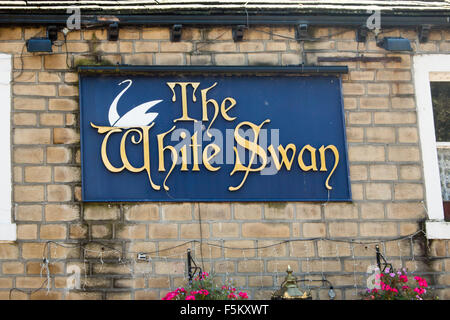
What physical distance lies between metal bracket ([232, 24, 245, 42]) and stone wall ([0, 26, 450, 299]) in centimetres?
6

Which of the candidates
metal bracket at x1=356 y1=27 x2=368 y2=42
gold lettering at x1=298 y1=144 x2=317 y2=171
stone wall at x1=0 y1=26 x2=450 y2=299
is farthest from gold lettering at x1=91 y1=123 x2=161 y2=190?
metal bracket at x1=356 y1=27 x2=368 y2=42

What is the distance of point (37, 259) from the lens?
7297mm

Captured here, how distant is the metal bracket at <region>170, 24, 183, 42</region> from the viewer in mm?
7835

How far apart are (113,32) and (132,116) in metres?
1.12

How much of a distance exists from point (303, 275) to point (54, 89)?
151 inches

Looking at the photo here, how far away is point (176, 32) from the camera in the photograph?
7.87m

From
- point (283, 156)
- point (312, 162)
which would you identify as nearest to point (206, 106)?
point (283, 156)

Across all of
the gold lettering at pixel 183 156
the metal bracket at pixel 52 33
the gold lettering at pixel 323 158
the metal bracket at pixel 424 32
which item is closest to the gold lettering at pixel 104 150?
the gold lettering at pixel 183 156

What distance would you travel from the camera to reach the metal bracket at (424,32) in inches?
318

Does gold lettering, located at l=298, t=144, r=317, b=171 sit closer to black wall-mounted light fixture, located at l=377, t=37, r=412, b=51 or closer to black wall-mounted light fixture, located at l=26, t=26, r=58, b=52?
black wall-mounted light fixture, located at l=377, t=37, r=412, b=51

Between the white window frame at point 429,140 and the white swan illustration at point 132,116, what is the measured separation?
340 cm

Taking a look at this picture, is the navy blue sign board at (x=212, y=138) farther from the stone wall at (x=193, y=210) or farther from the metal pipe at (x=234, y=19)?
the metal pipe at (x=234, y=19)
